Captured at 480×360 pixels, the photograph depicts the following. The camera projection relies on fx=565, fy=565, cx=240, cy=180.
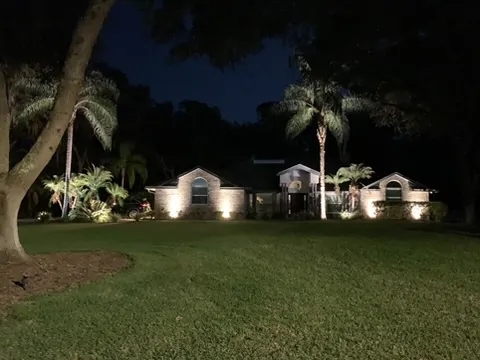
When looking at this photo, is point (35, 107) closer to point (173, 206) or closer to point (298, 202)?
point (173, 206)

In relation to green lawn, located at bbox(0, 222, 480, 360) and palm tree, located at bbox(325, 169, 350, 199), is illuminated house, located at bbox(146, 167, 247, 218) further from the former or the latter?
green lawn, located at bbox(0, 222, 480, 360)

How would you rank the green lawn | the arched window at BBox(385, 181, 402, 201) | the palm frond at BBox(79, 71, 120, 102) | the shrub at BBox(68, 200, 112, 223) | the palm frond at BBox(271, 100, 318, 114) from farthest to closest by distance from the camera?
the arched window at BBox(385, 181, 402, 201), the palm frond at BBox(271, 100, 318, 114), the shrub at BBox(68, 200, 112, 223), the palm frond at BBox(79, 71, 120, 102), the green lawn

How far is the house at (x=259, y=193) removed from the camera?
36.3 metres

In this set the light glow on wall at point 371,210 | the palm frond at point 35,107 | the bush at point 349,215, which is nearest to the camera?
the palm frond at point 35,107

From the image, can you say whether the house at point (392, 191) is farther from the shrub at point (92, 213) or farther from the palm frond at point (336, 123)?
the shrub at point (92, 213)

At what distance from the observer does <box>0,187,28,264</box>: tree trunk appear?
10484mm

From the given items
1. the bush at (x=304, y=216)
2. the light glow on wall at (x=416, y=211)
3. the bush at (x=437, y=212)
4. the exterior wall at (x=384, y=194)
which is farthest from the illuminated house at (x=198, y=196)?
the bush at (x=437, y=212)

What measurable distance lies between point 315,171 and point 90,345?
33608mm

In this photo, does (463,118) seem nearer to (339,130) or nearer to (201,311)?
(201,311)

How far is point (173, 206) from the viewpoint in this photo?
36.3 meters

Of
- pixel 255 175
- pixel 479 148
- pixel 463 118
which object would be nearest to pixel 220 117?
Result: pixel 255 175

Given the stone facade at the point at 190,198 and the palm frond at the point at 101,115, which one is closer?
the palm frond at the point at 101,115

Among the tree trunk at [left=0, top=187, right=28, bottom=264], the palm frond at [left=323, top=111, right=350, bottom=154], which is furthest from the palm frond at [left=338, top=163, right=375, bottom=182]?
the tree trunk at [left=0, top=187, right=28, bottom=264]

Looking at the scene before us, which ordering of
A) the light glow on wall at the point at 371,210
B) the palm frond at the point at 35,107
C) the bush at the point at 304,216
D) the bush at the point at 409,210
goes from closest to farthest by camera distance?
the palm frond at the point at 35,107 → the bush at the point at 409,210 → the bush at the point at 304,216 → the light glow on wall at the point at 371,210
